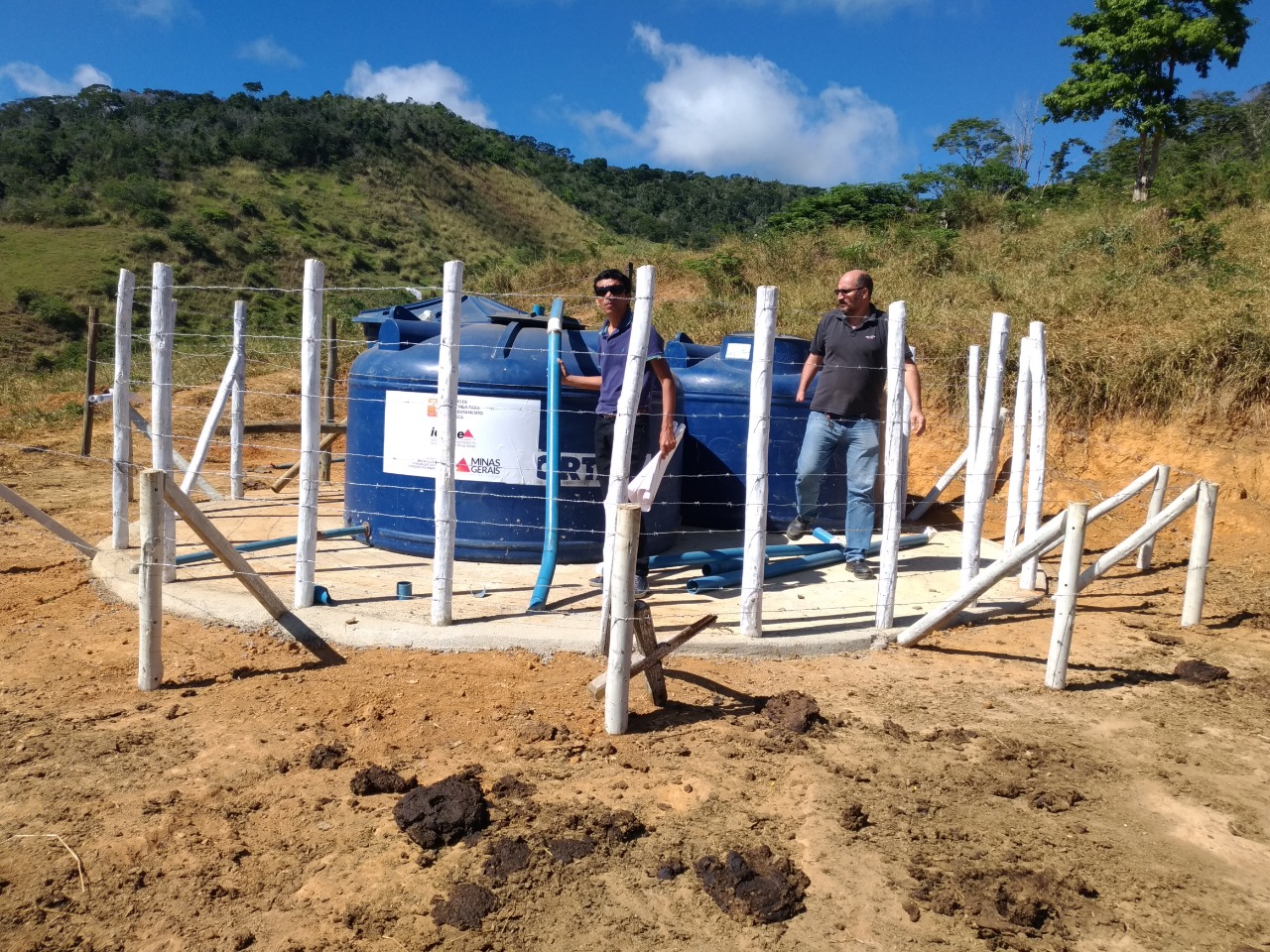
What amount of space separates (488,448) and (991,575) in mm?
3054

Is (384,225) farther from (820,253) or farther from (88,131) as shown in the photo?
(820,253)

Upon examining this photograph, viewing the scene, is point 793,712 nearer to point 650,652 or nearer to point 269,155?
point 650,652

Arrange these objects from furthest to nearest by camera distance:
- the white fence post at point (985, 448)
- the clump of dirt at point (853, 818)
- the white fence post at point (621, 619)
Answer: the white fence post at point (985, 448) → the white fence post at point (621, 619) → the clump of dirt at point (853, 818)

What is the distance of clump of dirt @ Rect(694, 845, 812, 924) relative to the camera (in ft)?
9.18

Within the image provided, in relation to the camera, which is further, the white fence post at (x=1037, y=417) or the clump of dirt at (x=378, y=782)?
the white fence post at (x=1037, y=417)

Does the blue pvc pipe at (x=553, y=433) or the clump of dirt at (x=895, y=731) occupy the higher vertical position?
the blue pvc pipe at (x=553, y=433)

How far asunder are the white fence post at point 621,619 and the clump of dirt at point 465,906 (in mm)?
1161

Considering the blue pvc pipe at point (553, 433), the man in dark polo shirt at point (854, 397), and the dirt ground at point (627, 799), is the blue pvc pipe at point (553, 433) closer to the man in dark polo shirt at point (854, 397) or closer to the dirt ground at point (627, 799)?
the dirt ground at point (627, 799)

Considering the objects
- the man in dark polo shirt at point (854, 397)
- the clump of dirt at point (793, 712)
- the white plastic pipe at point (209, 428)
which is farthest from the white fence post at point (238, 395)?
the clump of dirt at point (793, 712)

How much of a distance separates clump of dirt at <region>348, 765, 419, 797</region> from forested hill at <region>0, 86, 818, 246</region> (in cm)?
2587

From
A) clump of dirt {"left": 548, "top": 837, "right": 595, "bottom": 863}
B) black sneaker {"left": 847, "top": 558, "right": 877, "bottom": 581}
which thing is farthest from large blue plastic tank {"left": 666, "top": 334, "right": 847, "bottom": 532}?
clump of dirt {"left": 548, "top": 837, "right": 595, "bottom": 863}

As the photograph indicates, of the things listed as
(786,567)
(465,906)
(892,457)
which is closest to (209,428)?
(786,567)

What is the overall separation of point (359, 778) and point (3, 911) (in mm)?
1111

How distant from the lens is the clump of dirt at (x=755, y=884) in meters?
2.80
